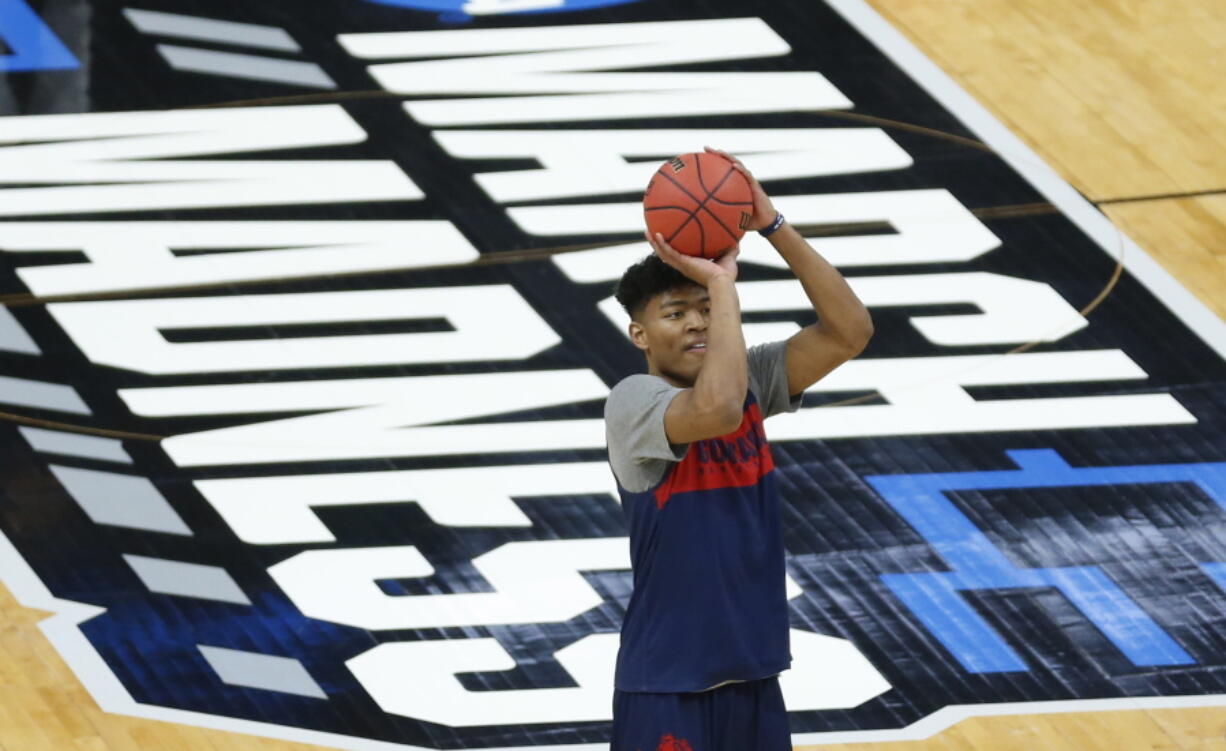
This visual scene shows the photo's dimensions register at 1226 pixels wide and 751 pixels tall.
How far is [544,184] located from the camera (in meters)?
8.39

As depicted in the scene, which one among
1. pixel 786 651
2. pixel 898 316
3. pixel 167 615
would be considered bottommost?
pixel 786 651

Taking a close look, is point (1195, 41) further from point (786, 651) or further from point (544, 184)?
point (786, 651)

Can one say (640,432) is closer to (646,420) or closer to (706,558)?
(646,420)

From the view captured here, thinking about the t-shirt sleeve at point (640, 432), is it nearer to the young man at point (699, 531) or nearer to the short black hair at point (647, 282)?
the young man at point (699, 531)

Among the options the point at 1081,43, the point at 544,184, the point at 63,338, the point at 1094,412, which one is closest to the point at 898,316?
the point at 1094,412

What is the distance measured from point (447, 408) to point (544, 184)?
155cm

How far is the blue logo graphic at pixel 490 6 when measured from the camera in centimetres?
969

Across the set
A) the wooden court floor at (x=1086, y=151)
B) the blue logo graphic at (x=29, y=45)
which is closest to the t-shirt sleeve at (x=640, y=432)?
the wooden court floor at (x=1086, y=151)

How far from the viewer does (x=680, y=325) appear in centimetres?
389

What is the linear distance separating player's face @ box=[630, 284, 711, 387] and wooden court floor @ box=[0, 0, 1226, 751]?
2.15m

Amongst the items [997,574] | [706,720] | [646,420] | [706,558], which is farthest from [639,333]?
[997,574]

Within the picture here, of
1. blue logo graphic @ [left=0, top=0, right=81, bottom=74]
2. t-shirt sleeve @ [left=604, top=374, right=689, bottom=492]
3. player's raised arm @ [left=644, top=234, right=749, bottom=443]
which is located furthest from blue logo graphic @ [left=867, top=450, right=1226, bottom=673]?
blue logo graphic @ [left=0, top=0, right=81, bottom=74]

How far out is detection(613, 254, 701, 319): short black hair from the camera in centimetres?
390

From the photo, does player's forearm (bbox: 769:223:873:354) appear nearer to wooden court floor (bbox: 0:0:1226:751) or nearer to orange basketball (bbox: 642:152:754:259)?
orange basketball (bbox: 642:152:754:259)
